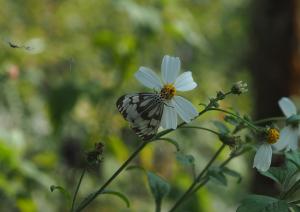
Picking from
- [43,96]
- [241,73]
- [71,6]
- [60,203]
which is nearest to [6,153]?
[60,203]

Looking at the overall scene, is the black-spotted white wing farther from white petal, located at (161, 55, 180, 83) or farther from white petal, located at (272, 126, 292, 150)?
white petal, located at (272, 126, 292, 150)

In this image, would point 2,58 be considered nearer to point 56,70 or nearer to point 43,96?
point 43,96

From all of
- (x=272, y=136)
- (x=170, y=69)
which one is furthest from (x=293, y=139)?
(x=170, y=69)

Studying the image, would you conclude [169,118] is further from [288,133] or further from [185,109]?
[288,133]

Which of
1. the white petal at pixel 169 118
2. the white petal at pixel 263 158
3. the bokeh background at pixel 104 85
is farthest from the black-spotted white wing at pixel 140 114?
the bokeh background at pixel 104 85

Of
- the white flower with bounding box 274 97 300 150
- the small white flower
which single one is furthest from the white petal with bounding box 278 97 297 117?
the small white flower

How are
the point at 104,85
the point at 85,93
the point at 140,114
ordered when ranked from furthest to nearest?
the point at 104,85, the point at 85,93, the point at 140,114
